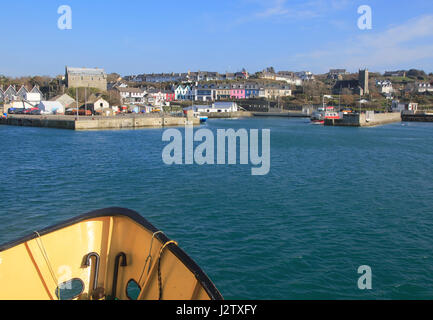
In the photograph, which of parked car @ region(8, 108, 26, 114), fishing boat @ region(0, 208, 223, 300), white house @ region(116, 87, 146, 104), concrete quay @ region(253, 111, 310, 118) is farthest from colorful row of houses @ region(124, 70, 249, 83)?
fishing boat @ region(0, 208, 223, 300)

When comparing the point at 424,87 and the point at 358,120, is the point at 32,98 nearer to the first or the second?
the point at 358,120

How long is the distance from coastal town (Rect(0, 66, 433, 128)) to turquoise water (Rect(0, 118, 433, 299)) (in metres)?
45.3

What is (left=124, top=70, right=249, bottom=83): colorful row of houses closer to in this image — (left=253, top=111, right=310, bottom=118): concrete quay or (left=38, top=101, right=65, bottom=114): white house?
(left=253, top=111, right=310, bottom=118): concrete quay

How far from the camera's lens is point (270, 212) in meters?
13.7

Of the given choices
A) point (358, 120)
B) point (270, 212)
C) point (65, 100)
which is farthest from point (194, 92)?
point (270, 212)

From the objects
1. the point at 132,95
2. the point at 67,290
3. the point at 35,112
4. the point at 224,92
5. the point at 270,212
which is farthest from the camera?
the point at 224,92

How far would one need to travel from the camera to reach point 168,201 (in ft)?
49.2

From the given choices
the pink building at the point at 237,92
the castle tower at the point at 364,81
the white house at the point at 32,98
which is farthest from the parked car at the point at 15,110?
the castle tower at the point at 364,81

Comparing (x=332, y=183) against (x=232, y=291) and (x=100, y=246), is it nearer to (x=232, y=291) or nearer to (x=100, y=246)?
(x=232, y=291)

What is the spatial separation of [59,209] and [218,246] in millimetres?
6551

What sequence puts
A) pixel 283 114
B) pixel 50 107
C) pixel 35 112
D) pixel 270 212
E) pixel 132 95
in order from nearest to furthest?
pixel 270 212 < pixel 35 112 < pixel 50 107 < pixel 283 114 < pixel 132 95

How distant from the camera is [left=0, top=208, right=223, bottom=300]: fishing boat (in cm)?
520

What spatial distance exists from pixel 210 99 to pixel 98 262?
116787mm
